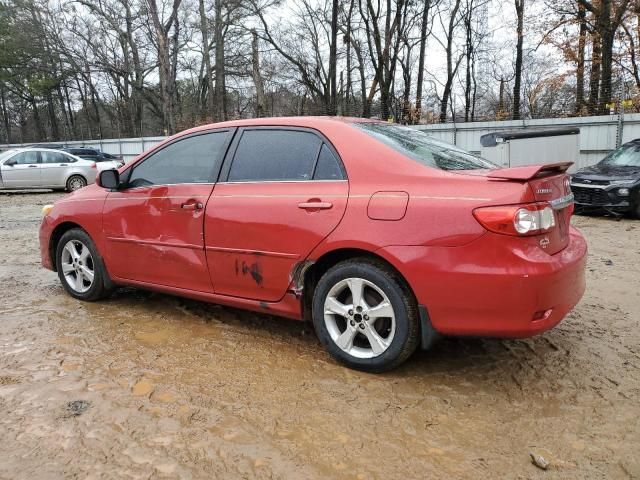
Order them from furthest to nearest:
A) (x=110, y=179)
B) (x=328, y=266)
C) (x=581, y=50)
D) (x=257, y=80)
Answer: (x=257, y=80), (x=581, y=50), (x=110, y=179), (x=328, y=266)

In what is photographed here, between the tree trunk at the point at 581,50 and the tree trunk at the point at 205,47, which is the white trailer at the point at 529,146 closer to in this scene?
the tree trunk at the point at 581,50

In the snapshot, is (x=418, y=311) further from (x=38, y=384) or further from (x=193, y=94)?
(x=193, y=94)

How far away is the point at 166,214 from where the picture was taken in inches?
148

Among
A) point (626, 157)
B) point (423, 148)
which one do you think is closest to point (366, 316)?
point (423, 148)

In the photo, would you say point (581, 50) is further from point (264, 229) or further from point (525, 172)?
point (264, 229)

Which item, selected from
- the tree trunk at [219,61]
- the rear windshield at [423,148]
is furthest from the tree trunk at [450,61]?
the rear windshield at [423,148]

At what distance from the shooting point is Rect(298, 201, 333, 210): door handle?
118 inches

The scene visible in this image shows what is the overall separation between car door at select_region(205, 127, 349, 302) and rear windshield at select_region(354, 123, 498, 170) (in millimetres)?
366

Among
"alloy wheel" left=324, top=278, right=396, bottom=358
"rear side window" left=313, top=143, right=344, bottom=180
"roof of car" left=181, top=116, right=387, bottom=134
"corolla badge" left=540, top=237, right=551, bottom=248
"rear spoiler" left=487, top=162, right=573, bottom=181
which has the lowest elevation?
"alloy wheel" left=324, top=278, right=396, bottom=358

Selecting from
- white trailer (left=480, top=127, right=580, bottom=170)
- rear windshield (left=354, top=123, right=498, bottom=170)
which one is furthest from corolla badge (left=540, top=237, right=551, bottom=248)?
white trailer (left=480, top=127, right=580, bottom=170)

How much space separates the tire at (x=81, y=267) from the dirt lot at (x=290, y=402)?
329mm

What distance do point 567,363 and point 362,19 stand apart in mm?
27086

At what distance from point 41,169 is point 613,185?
14.8 metres

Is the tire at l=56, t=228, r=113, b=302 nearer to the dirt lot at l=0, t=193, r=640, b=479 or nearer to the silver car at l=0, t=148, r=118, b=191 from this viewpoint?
the dirt lot at l=0, t=193, r=640, b=479
